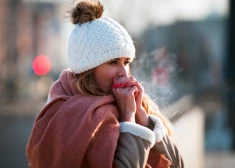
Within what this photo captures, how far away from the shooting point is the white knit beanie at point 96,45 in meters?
3.63

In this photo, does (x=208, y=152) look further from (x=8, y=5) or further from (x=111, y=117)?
(x=8, y=5)

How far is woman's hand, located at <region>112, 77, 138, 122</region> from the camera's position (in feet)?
11.8

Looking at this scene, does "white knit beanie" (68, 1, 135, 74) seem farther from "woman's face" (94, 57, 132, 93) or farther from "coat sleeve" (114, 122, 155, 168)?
"coat sleeve" (114, 122, 155, 168)

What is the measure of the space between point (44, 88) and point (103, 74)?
2536 cm

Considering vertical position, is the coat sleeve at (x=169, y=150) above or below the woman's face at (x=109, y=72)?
below

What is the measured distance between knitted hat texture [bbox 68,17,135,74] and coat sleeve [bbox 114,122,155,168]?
1.10 ft

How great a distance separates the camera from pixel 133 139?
3.51m

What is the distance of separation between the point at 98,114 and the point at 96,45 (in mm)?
364

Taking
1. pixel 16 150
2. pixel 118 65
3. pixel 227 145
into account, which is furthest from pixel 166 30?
pixel 118 65

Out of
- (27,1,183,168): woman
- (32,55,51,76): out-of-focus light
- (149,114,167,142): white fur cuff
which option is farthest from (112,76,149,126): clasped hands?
(32,55,51,76): out-of-focus light

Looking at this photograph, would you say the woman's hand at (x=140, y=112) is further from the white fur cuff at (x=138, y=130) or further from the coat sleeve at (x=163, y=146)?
the white fur cuff at (x=138, y=130)

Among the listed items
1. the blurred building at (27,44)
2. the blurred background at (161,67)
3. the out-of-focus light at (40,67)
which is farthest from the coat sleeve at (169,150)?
the out-of-focus light at (40,67)

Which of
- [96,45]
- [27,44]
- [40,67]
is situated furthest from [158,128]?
[27,44]

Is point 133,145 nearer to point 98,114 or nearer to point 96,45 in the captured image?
point 98,114
